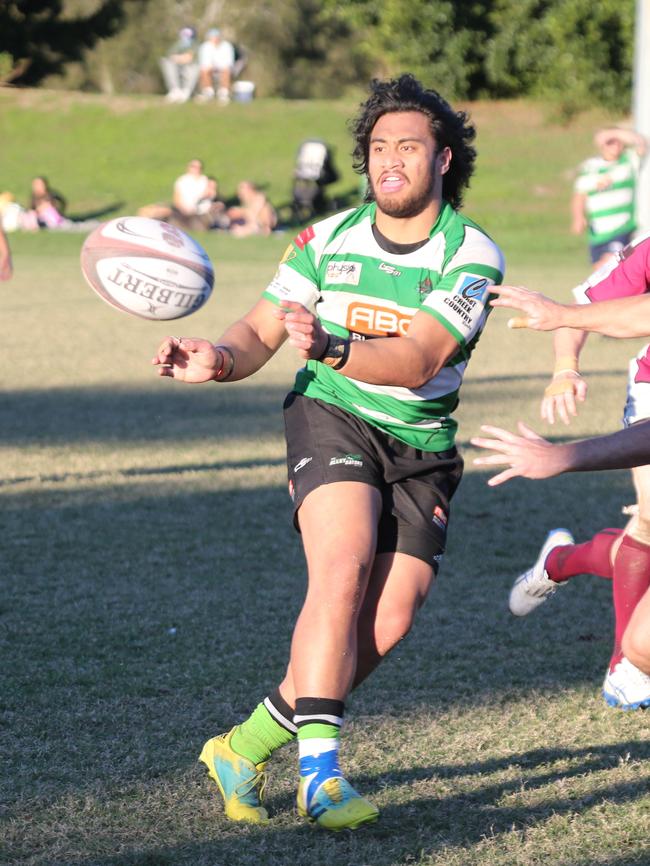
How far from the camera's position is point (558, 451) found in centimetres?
329

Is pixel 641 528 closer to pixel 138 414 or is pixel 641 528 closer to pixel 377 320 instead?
pixel 377 320

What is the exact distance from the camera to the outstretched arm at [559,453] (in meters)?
3.27

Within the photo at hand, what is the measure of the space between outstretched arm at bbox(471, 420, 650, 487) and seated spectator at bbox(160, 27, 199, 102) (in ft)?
132

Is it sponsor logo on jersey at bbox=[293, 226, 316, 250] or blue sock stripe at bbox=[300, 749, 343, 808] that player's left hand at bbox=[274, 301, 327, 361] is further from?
blue sock stripe at bbox=[300, 749, 343, 808]

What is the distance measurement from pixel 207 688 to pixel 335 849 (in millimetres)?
1389

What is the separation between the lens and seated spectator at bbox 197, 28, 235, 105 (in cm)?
4184

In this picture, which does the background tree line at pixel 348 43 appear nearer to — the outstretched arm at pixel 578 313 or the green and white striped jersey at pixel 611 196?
the green and white striped jersey at pixel 611 196

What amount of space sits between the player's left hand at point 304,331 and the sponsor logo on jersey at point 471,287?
550 mm

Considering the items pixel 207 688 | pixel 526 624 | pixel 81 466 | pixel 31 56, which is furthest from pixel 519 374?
pixel 31 56

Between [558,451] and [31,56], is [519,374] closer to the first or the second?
[558,451]

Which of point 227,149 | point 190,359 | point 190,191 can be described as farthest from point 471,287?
point 227,149

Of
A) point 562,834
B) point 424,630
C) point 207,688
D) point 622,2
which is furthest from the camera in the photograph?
point 622,2

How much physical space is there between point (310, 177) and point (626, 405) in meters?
27.0

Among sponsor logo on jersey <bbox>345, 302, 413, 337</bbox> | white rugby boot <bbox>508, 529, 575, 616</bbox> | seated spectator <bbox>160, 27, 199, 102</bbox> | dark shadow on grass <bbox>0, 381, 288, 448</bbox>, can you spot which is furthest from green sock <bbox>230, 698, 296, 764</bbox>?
seated spectator <bbox>160, 27, 199, 102</bbox>
